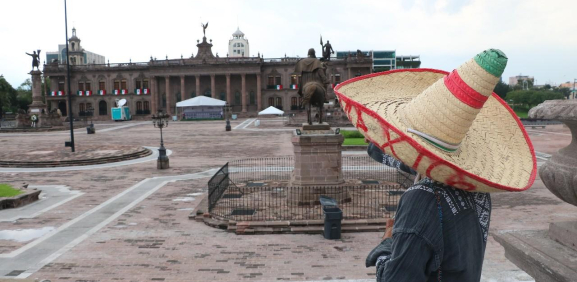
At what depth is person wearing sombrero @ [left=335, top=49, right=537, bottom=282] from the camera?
7.34 feet

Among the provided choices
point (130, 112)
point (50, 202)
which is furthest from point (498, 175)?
point (130, 112)

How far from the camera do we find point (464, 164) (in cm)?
236

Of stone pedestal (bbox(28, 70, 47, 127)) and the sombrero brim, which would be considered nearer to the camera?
the sombrero brim

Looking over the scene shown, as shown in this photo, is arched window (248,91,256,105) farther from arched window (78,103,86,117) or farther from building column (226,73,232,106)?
arched window (78,103,86,117)

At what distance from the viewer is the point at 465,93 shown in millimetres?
2232

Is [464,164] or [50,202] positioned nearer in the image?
[464,164]

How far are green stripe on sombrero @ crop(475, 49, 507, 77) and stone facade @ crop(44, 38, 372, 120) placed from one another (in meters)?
76.4

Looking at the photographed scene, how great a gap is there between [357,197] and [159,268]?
24.8 feet

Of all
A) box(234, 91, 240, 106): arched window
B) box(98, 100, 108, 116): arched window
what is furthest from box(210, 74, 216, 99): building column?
box(98, 100, 108, 116): arched window

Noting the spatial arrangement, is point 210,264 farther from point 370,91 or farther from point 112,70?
point 112,70

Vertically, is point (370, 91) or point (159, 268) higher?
point (370, 91)

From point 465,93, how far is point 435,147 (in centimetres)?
33

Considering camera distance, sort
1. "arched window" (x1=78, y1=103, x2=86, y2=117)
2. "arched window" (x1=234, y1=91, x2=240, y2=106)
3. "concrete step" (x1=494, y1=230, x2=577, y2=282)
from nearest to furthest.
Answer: "concrete step" (x1=494, y1=230, x2=577, y2=282) < "arched window" (x1=234, y1=91, x2=240, y2=106) < "arched window" (x1=78, y1=103, x2=86, y2=117)

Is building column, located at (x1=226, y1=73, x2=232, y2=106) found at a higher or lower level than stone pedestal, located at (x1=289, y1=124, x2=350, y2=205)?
higher
